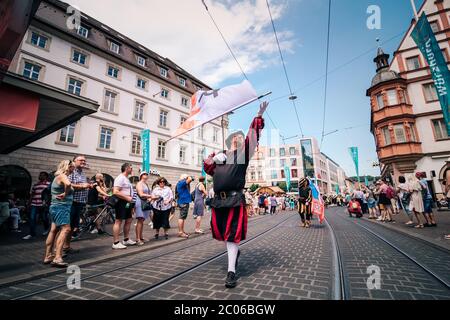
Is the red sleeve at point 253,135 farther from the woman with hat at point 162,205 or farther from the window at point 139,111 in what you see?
the window at point 139,111

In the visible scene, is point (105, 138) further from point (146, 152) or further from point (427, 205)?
point (427, 205)

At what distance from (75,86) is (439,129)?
103 ft

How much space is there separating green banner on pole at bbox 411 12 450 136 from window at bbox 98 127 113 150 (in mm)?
20563

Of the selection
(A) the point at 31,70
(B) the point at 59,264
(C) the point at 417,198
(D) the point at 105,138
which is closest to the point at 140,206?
(B) the point at 59,264

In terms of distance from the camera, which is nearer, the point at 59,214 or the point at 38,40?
the point at 59,214

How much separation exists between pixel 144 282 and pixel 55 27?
21.0 m

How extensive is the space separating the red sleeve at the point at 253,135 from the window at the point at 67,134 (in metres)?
17.9

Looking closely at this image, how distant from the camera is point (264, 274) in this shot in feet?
10.2

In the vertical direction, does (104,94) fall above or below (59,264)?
above

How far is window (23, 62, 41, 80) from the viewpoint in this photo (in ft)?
48.0

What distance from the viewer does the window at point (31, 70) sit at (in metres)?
14.6

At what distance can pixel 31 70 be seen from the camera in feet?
49.0

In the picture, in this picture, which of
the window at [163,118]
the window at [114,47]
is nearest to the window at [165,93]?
the window at [163,118]

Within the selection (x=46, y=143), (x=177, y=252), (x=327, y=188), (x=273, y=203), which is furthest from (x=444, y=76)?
(x=327, y=188)
